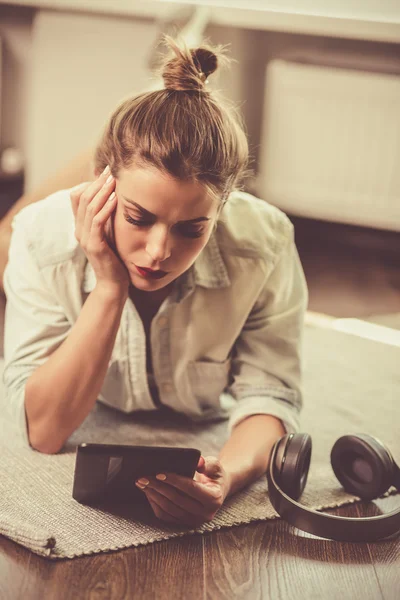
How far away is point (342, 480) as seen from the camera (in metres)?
1.35

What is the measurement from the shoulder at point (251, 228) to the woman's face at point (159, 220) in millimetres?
171

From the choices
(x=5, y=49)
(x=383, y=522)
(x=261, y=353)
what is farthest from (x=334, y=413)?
(x=5, y=49)

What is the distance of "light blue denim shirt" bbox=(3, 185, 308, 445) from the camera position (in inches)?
53.1

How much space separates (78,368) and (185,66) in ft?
1.60

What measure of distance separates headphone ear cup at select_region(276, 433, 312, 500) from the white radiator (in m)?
1.74

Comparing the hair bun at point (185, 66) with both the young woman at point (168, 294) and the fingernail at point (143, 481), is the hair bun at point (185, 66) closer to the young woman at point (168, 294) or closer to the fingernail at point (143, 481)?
the young woman at point (168, 294)

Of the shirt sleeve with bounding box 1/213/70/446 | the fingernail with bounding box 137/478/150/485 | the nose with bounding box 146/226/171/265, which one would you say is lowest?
the fingernail with bounding box 137/478/150/485

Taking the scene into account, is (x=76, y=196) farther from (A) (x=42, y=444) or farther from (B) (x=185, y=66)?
(A) (x=42, y=444)

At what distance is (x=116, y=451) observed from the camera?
1103 mm

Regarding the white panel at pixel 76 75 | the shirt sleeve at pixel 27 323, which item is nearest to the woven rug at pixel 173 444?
the shirt sleeve at pixel 27 323

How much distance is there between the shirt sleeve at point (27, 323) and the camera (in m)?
1.35

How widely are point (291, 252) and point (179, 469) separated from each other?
48 cm

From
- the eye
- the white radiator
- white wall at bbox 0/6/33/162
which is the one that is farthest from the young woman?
white wall at bbox 0/6/33/162

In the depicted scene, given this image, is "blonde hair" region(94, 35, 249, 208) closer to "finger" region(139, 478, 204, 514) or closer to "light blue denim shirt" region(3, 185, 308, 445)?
"light blue denim shirt" region(3, 185, 308, 445)
